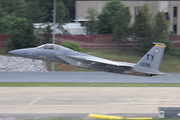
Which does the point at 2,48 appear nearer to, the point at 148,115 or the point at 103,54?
the point at 103,54

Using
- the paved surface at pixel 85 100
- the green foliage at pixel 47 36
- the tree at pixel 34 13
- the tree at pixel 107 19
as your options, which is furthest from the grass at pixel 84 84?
the tree at pixel 34 13

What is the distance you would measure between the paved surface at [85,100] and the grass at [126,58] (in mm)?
15799

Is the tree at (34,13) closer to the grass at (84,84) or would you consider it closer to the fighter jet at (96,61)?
the grass at (84,84)

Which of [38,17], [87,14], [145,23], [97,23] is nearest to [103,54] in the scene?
[145,23]

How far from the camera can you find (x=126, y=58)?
4019 cm

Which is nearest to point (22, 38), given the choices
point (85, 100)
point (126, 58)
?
point (126, 58)

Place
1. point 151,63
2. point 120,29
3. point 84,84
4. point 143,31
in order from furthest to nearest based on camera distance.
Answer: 1. point 120,29
2. point 143,31
3. point 84,84
4. point 151,63

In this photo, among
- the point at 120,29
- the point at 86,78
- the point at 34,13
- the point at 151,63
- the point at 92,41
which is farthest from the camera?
the point at 34,13

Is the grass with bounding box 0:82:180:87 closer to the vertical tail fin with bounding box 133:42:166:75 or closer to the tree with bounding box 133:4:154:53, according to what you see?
the vertical tail fin with bounding box 133:42:166:75

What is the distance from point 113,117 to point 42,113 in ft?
11.3

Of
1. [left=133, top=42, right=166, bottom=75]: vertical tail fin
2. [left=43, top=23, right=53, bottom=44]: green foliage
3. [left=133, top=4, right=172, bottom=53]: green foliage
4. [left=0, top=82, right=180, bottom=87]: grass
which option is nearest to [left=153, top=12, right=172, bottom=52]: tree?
[left=133, top=4, right=172, bottom=53]: green foliage

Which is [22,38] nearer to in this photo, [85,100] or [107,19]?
[107,19]

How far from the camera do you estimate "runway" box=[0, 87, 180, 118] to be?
13375mm

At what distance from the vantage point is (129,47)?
1805 inches
